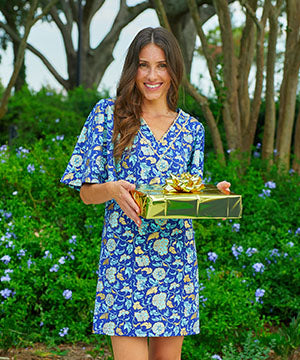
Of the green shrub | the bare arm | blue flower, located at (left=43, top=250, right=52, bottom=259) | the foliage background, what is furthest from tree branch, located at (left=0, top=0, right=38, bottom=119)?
the bare arm

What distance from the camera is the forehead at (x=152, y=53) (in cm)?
231

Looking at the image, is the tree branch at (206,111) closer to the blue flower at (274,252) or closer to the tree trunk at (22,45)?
the blue flower at (274,252)

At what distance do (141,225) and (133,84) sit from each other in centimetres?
59

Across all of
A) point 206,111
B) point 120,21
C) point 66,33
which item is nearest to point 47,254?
point 206,111

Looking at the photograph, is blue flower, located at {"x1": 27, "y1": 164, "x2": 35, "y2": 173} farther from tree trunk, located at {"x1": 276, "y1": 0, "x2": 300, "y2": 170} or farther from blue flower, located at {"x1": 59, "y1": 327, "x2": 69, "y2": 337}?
tree trunk, located at {"x1": 276, "y1": 0, "x2": 300, "y2": 170}

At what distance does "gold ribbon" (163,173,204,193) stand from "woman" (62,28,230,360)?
0.40 ft

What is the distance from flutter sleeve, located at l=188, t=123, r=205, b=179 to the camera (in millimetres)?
2416

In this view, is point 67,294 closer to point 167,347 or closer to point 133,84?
point 167,347

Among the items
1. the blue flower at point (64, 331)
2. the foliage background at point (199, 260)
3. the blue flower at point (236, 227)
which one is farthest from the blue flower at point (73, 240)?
the blue flower at point (236, 227)

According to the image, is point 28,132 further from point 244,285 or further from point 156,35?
point 156,35

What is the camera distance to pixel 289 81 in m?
6.27

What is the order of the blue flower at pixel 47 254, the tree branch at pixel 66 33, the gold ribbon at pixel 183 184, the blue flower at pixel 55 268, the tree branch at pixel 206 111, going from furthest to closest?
the tree branch at pixel 66 33 → the tree branch at pixel 206 111 → the blue flower at pixel 47 254 → the blue flower at pixel 55 268 → the gold ribbon at pixel 183 184

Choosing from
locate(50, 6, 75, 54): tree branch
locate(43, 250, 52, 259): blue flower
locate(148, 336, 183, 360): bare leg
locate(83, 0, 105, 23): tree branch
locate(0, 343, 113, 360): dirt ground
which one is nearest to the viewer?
locate(148, 336, 183, 360): bare leg

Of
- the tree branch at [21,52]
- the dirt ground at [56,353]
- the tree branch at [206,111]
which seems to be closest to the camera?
the dirt ground at [56,353]
